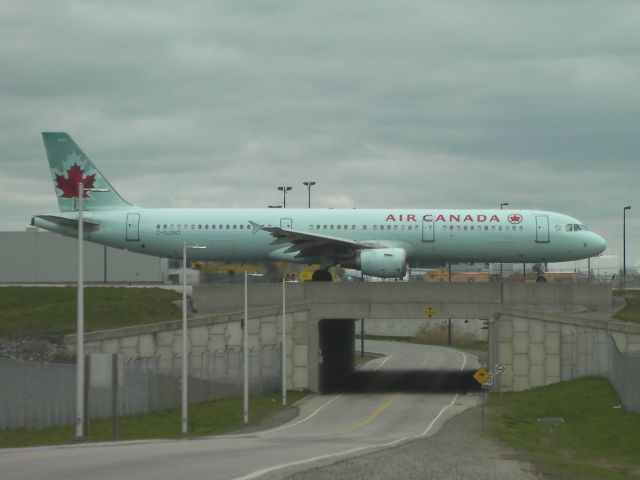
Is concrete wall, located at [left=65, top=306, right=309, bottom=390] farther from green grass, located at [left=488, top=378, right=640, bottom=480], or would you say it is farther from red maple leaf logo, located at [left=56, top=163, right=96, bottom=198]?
red maple leaf logo, located at [left=56, top=163, right=96, bottom=198]

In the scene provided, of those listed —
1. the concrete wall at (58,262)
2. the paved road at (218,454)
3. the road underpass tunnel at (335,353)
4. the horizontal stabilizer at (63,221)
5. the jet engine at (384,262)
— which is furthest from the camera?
the concrete wall at (58,262)

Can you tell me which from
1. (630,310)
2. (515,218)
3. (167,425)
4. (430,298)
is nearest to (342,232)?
(430,298)

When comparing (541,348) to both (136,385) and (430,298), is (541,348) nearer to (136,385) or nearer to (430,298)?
(430,298)

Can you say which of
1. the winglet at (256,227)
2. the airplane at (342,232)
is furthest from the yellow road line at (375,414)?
the winglet at (256,227)

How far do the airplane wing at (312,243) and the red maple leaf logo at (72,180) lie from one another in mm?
11064

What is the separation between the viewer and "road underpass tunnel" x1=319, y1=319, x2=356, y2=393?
64.6m

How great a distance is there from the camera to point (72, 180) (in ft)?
209

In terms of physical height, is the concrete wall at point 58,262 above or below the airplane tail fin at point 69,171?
below

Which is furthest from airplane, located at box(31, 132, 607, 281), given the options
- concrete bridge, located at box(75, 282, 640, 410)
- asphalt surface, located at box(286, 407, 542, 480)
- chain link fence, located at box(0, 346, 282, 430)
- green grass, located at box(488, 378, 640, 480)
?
asphalt surface, located at box(286, 407, 542, 480)

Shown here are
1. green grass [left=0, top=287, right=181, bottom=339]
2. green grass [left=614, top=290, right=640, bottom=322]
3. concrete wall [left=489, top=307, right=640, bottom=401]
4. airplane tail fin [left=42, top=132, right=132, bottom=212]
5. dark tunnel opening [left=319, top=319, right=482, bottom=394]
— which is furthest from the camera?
dark tunnel opening [left=319, top=319, right=482, bottom=394]

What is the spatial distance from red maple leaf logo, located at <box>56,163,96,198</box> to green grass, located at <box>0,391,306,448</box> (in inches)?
700

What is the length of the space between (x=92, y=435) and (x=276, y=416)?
11838 millimetres

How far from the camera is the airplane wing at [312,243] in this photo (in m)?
57.8

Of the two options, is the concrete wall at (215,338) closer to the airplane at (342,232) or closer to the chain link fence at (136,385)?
the chain link fence at (136,385)
